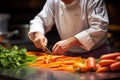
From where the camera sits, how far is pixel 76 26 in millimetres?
3189

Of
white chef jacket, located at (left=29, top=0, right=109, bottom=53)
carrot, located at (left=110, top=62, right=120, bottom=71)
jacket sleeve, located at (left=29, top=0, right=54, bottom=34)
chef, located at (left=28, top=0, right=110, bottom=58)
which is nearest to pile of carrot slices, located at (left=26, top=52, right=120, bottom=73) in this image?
carrot, located at (left=110, top=62, right=120, bottom=71)

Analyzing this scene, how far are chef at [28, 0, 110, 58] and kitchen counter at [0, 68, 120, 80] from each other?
1.49ft

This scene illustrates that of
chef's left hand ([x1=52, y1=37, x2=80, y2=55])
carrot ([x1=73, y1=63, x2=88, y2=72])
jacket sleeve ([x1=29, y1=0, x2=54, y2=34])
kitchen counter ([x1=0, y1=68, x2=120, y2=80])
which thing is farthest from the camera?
jacket sleeve ([x1=29, y1=0, x2=54, y2=34])

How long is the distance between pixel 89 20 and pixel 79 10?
0.47ft

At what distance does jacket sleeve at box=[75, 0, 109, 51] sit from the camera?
116 inches

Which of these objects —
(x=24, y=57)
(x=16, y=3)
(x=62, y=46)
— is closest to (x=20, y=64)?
(x=24, y=57)

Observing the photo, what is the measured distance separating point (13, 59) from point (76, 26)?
2.44 feet

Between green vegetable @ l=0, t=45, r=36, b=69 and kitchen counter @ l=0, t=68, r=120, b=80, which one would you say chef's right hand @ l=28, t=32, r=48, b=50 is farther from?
kitchen counter @ l=0, t=68, r=120, b=80

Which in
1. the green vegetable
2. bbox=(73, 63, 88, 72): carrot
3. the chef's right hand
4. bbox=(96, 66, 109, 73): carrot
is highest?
the chef's right hand

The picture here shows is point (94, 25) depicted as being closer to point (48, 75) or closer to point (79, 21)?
point (79, 21)

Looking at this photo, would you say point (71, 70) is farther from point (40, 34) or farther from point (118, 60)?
point (40, 34)

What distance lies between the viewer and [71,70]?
2496mm

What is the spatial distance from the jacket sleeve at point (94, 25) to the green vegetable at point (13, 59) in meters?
0.45

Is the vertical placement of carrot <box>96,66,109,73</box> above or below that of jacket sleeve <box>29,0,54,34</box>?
below
